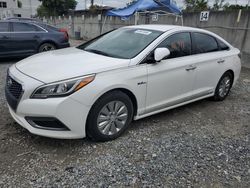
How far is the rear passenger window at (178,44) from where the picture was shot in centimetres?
373

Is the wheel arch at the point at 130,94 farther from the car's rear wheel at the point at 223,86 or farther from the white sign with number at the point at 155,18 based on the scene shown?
the white sign with number at the point at 155,18

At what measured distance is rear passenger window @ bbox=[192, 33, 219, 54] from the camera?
13.7 ft

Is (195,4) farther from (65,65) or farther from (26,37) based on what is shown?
(65,65)

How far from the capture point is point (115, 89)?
307 centimetres

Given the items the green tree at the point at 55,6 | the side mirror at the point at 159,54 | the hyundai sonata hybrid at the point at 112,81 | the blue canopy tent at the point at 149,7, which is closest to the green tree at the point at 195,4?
the blue canopy tent at the point at 149,7

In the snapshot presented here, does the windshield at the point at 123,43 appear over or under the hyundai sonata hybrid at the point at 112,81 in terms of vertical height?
over

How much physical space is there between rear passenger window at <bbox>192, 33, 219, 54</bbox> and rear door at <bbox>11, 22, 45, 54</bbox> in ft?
19.3

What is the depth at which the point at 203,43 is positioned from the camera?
435 cm

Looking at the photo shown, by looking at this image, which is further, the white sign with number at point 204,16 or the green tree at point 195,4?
the green tree at point 195,4

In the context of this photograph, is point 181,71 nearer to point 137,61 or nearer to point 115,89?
point 137,61

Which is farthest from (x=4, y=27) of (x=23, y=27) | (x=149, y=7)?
(x=149, y=7)

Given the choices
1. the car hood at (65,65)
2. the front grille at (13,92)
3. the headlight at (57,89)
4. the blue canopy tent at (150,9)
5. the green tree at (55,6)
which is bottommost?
the front grille at (13,92)

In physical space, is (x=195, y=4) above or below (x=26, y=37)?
above

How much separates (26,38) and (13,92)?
5747mm
